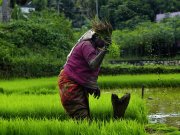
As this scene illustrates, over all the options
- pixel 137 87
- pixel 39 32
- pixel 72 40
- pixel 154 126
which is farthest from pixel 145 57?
pixel 154 126

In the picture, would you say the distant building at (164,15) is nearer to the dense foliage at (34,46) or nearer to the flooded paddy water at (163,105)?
the dense foliage at (34,46)

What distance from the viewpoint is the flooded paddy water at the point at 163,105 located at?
27.4 ft

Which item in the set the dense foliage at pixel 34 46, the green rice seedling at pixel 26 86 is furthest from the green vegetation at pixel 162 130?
the dense foliage at pixel 34 46

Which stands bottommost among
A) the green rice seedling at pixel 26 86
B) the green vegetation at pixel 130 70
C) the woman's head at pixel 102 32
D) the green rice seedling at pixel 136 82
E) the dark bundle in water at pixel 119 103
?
the green vegetation at pixel 130 70

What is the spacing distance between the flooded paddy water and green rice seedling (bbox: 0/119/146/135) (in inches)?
105

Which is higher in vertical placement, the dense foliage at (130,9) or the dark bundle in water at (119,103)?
the dark bundle in water at (119,103)

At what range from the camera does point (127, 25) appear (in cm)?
4650

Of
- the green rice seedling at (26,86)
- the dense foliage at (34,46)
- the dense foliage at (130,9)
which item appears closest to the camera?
the green rice seedling at (26,86)

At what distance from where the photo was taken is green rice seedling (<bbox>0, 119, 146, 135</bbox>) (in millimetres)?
4910

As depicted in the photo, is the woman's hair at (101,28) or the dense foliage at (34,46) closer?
the woman's hair at (101,28)

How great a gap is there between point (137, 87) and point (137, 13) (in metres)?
31.9

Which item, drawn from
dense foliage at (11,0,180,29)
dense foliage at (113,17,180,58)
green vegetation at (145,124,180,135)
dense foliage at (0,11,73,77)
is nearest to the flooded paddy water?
green vegetation at (145,124,180,135)

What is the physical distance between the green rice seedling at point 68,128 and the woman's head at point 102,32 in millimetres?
1102

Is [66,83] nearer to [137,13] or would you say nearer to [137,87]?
[137,87]
